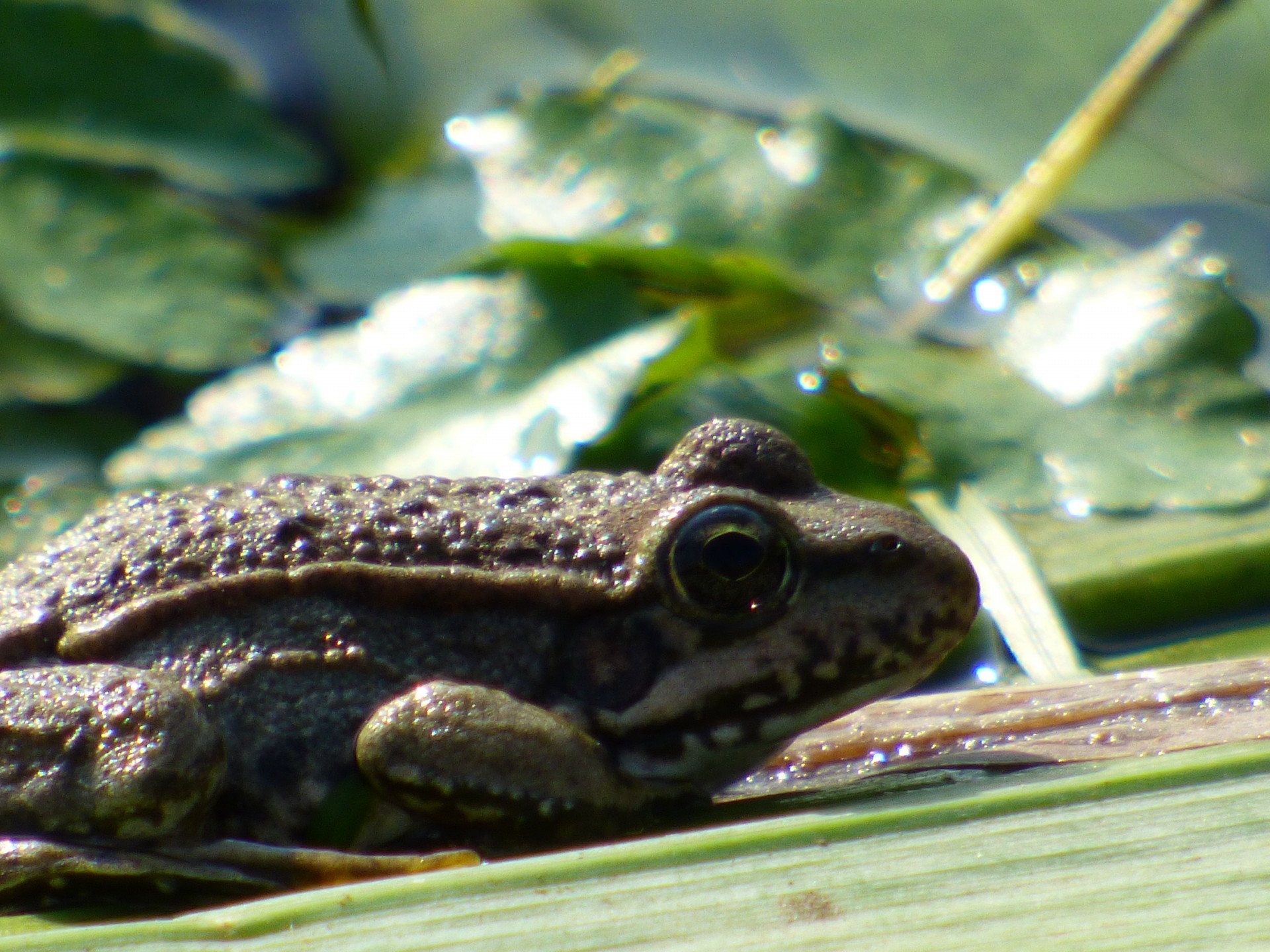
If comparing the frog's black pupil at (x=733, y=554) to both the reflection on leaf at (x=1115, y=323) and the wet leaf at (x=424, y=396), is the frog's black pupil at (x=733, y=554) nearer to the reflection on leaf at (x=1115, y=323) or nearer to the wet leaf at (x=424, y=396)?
the wet leaf at (x=424, y=396)

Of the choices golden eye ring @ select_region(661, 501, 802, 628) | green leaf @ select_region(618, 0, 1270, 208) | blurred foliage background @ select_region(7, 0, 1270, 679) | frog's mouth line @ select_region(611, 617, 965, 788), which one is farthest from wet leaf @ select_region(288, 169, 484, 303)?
frog's mouth line @ select_region(611, 617, 965, 788)

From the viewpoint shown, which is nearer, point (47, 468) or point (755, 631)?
point (755, 631)

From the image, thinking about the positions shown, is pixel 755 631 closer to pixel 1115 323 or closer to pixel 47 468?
pixel 1115 323

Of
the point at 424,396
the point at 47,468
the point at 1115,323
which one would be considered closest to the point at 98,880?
the point at 424,396

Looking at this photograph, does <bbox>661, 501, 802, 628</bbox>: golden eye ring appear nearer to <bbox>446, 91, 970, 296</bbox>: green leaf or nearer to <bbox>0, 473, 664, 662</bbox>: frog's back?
<bbox>0, 473, 664, 662</bbox>: frog's back

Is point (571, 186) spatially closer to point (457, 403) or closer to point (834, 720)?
point (457, 403)

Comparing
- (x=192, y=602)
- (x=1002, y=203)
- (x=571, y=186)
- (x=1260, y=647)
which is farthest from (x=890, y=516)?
(x=571, y=186)
